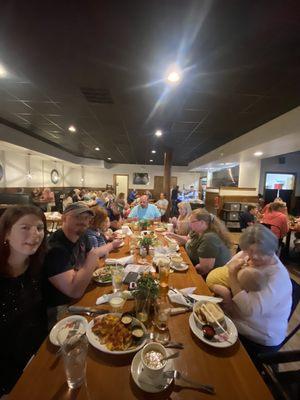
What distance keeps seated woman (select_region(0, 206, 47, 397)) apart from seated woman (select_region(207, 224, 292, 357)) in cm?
126

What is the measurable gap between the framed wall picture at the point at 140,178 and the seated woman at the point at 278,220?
32.7ft

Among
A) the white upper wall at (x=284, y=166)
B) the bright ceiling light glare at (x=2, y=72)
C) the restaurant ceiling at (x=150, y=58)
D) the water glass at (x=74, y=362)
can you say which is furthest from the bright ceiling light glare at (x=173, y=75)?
the white upper wall at (x=284, y=166)

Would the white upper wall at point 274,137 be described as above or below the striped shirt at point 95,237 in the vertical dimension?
above

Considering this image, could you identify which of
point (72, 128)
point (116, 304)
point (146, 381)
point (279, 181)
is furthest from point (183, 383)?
point (279, 181)

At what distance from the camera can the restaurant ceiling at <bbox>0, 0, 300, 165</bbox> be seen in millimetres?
1580

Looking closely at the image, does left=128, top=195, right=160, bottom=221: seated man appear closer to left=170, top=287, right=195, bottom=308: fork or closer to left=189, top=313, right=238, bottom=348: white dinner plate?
left=170, top=287, right=195, bottom=308: fork

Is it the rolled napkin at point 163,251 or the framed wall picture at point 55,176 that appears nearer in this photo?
the rolled napkin at point 163,251

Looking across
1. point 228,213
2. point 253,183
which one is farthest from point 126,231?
point 253,183

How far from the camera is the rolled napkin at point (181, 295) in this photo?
51.1 inches

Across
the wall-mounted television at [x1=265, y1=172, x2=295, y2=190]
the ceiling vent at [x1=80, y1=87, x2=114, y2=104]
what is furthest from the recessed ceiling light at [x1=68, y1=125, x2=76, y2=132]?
the wall-mounted television at [x1=265, y1=172, x2=295, y2=190]

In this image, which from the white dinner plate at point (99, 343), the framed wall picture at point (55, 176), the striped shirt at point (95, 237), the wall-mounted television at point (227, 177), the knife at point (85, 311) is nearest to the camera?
the white dinner plate at point (99, 343)

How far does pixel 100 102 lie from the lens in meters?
3.48

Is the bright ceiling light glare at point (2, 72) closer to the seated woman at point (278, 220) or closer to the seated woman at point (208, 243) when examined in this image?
the seated woman at point (208, 243)

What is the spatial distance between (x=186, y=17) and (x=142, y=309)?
2138 millimetres
